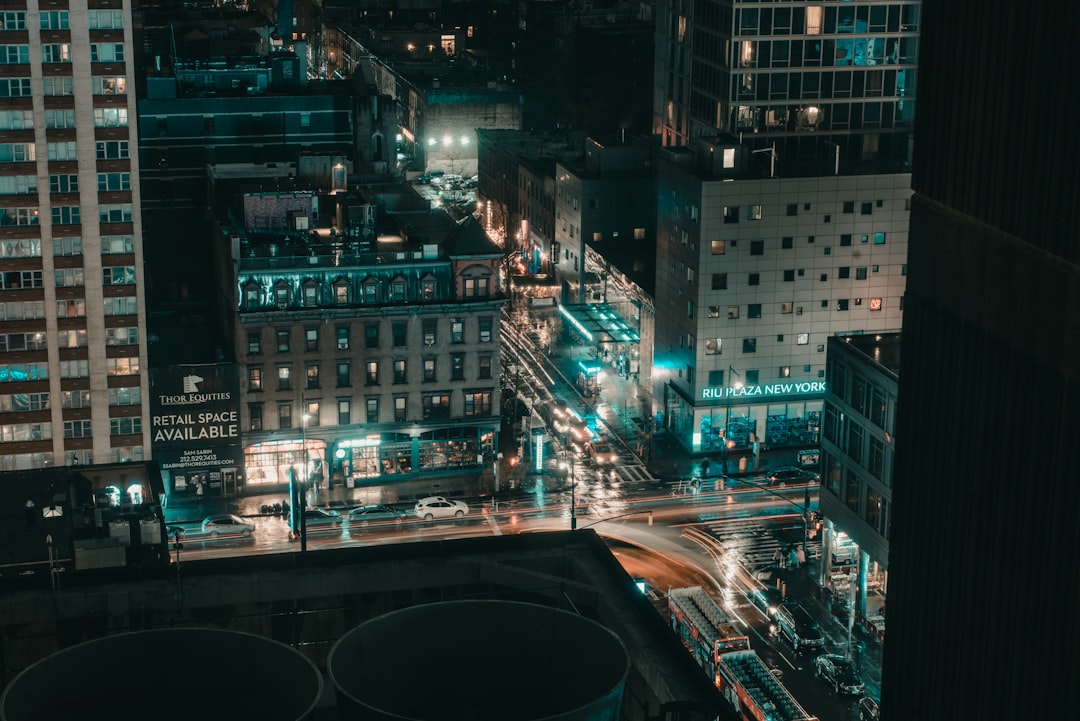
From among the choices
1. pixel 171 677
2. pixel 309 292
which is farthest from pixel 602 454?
pixel 171 677

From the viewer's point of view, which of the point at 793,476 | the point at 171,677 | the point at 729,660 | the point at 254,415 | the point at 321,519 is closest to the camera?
the point at 171,677

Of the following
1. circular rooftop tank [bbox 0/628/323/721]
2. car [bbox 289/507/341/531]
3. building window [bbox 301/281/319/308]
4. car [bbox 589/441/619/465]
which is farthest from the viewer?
car [bbox 589/441/619/465]

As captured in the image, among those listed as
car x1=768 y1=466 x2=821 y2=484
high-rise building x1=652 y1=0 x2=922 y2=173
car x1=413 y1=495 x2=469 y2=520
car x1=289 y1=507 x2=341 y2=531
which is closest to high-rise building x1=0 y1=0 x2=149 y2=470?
car x1=289 y1=507 x2=341 y2=531

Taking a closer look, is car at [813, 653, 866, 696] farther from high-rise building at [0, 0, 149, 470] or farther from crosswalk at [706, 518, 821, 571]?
high-rise building at [0, 0, 149, 470]

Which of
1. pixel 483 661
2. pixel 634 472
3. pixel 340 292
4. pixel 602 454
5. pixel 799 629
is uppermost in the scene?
pixel 483 661

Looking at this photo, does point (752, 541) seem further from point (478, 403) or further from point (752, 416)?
point (478, 403)

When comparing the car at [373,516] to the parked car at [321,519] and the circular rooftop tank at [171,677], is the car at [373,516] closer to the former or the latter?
the parked car at [321,519]

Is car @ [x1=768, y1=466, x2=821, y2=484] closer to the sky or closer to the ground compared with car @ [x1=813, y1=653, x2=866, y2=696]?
closer to the sky
